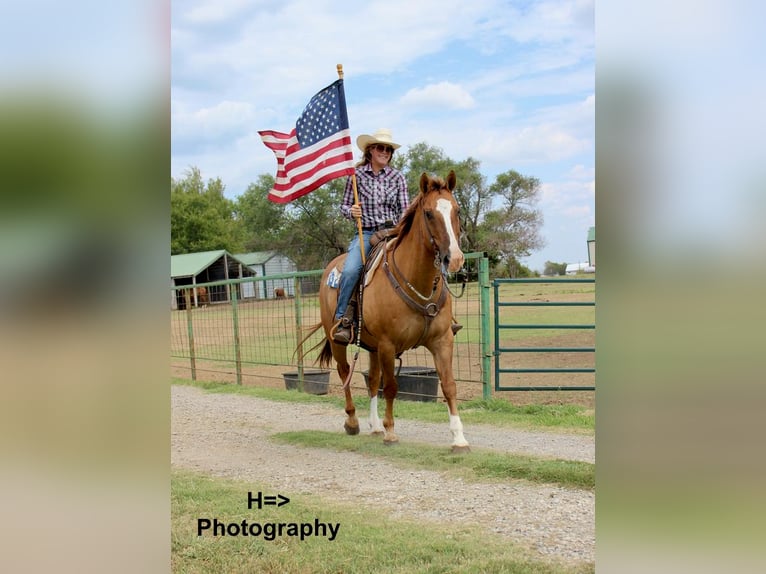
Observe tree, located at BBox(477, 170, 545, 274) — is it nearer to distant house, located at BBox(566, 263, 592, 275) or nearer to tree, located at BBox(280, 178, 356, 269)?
tree, located at BBox(280, 178, 356, 269)

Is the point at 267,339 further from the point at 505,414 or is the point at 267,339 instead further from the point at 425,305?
the point at 425,305

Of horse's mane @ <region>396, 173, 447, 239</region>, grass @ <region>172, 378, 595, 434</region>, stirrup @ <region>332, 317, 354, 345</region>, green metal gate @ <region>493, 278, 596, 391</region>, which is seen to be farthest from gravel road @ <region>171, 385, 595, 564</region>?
horse's mane @ <region>396, 173, 447, 239</region>

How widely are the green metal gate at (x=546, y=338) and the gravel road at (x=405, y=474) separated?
0.86 meters

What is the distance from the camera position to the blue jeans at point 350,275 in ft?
18.9

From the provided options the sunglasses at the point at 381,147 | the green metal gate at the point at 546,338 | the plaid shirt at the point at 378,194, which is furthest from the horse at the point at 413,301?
the green metal gate at the point at 546,338

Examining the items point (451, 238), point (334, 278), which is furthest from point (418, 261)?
point (334, 278)

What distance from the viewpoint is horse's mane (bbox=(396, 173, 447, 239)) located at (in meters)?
4.55

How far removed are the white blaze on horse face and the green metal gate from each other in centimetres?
117

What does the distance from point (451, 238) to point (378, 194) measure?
1761 mm
